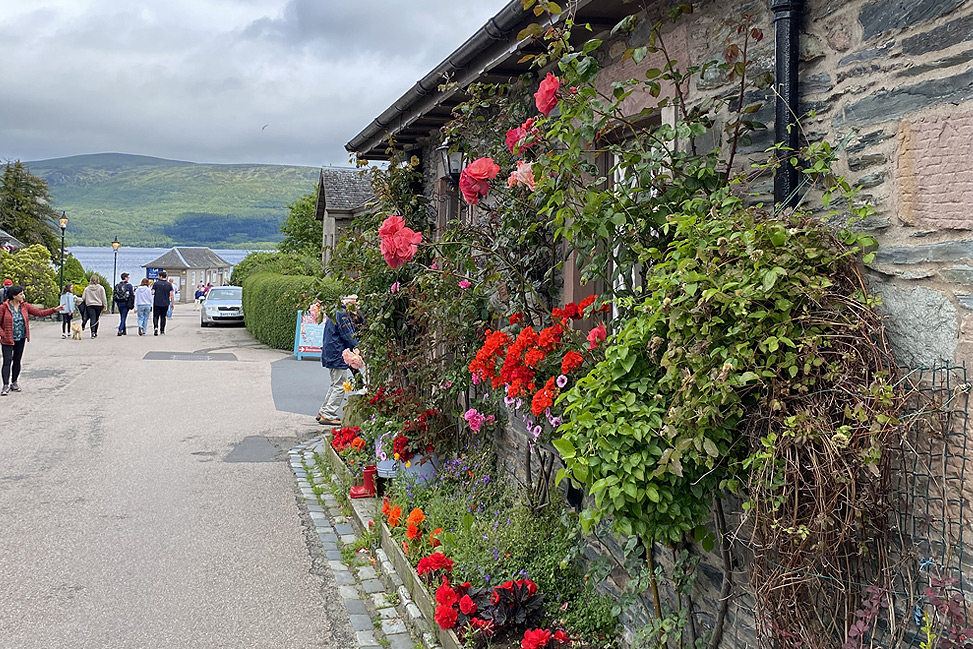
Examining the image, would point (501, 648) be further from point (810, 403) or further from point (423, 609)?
point (810, 403)

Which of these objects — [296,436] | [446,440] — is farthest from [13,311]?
[446,440]

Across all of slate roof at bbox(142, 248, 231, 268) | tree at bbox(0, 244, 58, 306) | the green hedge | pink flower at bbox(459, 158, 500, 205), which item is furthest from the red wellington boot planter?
slate roof at bbox(142, 248, 231, 268)

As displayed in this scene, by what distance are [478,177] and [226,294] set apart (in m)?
26.2

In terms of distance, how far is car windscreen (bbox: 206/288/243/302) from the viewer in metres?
28.7

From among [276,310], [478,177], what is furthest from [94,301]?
[478,177]

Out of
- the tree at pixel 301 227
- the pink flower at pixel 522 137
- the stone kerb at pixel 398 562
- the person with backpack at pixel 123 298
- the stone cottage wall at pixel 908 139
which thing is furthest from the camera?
the tree at pixel 301 227

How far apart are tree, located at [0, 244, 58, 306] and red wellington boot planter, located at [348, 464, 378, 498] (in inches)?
1058

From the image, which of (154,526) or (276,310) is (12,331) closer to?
(154,526)

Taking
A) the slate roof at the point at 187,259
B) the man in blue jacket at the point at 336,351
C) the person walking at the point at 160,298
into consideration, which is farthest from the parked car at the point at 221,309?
the slate roof at the point at 187,259

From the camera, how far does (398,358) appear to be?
7414 millimetres

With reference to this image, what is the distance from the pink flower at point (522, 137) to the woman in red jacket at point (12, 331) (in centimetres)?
1068

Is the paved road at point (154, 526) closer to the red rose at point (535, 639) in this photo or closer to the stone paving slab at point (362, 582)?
the stone paving slab at point (362, 582)

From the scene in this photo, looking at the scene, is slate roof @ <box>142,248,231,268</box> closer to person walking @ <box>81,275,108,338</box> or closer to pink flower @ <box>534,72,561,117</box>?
person walking @ <box>81,275,108,338</box>

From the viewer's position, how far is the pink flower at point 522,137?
4043 millimetres
